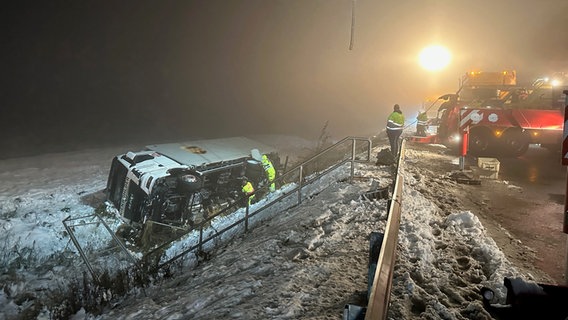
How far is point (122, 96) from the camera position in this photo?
161ft

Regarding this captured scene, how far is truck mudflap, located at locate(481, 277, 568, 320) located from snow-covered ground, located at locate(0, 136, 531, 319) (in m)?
0.79

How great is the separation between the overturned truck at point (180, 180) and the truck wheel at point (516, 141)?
7.83 m

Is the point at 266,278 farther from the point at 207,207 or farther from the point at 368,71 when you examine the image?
the point at 368,71

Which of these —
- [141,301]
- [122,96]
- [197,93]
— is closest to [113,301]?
[141,301]

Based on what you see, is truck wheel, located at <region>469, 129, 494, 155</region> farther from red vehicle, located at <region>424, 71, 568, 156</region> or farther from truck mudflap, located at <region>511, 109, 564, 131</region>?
truck mudflap, located at <region>511, 109, 564, 131</region>

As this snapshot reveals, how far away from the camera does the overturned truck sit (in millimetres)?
8547

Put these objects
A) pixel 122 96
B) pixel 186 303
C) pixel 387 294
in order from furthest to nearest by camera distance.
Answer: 1. pixel 122 96
2. pixel 186 303
3. pixel 387 294

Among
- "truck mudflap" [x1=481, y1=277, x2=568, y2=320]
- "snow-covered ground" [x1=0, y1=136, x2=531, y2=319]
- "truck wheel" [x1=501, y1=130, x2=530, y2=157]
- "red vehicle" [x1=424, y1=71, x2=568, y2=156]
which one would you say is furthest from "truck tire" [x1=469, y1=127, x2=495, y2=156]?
"truck mudflap" [x1=481, y1=277, x2=568, y2=320]

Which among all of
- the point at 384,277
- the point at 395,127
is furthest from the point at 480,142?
the point at 384,277

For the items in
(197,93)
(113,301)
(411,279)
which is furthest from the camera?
(197,93)

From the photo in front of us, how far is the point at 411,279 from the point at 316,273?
3.22ft

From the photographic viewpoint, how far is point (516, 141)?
1130cm

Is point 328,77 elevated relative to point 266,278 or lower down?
elevated

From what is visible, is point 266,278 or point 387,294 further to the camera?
point 266,278
